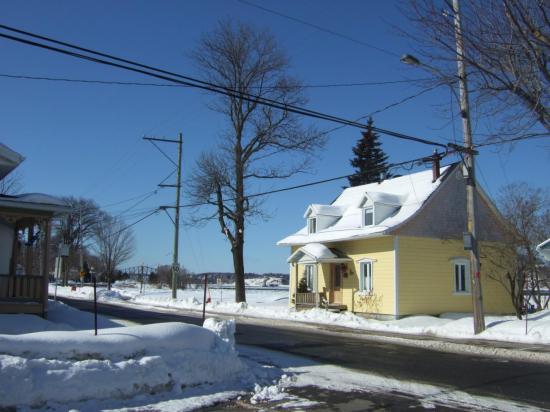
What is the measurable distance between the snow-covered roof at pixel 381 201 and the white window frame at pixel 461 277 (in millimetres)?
3699

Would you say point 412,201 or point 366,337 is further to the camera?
point 412,201

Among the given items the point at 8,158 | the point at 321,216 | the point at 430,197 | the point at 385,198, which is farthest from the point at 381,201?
the point at 8,158

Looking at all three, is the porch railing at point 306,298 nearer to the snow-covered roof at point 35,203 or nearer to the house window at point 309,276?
the house window at point 309,276

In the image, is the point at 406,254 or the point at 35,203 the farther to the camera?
the point at 406,254

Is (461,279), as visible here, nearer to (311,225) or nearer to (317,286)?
(317,286)

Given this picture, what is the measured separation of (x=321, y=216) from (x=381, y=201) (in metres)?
5.23

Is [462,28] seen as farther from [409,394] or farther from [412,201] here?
[412,201]

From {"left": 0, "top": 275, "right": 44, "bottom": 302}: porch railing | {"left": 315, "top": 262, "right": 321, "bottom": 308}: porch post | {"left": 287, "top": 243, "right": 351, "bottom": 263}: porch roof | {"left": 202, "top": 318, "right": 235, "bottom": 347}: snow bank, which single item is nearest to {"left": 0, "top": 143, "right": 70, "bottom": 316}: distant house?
{"left": 0, "top": 275, "right": 44, "bottom": 302}: porch railing

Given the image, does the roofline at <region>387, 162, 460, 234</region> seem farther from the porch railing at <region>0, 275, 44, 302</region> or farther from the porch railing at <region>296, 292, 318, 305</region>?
the porch railing at <region>0, 275, 44, 302</region>

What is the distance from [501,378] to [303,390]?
13.5 feet

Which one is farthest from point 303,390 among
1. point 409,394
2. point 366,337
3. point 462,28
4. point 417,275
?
point 417,275

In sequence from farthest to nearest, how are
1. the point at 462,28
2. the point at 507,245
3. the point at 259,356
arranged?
the point at 507,245, the point at 259,356, the point at 462,28

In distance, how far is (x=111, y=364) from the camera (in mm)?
8148

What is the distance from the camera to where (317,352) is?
1407 cm
